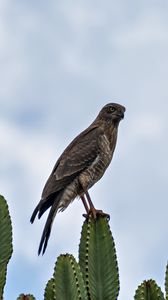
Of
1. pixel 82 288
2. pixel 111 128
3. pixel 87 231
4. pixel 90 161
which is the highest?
pixel 111 128

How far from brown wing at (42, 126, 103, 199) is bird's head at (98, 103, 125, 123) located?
0.33 m

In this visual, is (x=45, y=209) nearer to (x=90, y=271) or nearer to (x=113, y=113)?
(x=113, y=113)

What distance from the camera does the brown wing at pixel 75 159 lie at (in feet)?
Result: 32.6

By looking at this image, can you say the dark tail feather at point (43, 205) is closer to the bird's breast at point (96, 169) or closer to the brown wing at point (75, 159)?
the brown wing at point (75, 159)

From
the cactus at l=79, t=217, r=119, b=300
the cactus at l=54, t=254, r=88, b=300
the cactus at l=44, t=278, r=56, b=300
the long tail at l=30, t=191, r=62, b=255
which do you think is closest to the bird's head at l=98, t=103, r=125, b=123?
the long tail at l=30, t=191, r=62, b=255

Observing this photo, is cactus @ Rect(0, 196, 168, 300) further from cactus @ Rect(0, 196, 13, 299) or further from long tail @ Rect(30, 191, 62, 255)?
long tail @ Rect(30, 191, 62, 255)

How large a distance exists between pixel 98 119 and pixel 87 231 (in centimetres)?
630

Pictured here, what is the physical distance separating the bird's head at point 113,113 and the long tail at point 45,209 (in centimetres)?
199

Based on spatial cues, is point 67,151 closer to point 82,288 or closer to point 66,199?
point 66,199

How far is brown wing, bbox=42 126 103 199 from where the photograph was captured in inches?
391

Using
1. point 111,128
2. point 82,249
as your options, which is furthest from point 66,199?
point 82,249

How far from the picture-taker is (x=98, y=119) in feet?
38.0

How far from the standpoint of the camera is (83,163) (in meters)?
10.5

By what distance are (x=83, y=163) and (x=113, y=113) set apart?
1277 mm
